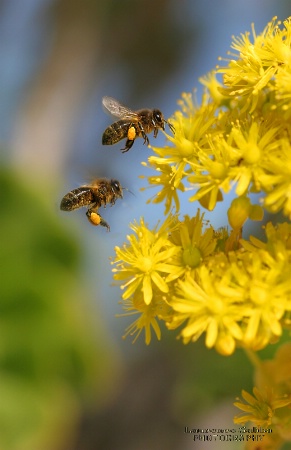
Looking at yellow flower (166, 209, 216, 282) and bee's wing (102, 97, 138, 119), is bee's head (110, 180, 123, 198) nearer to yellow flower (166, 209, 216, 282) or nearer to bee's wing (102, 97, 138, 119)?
bee's wing (102, 97, 138, 119)

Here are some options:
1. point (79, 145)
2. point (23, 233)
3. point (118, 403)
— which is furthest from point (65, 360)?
point (79, 145)

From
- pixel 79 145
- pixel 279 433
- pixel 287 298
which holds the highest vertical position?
pixel 79 145

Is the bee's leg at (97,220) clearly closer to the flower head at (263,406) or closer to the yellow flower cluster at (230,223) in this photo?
the yellow flower cluster at (230,223)

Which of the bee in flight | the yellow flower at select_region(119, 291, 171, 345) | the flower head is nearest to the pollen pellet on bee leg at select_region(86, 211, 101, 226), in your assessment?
the bee in flight

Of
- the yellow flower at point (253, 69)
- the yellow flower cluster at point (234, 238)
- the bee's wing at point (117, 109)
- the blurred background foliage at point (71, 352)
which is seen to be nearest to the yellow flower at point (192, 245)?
the yellow flower cluster at point (234, 238)

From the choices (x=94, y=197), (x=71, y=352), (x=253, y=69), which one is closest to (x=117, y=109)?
(x=94, y=197)

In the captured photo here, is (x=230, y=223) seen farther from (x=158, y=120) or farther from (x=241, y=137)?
(x=158, y=120)

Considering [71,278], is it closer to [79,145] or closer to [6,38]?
[79,145]
